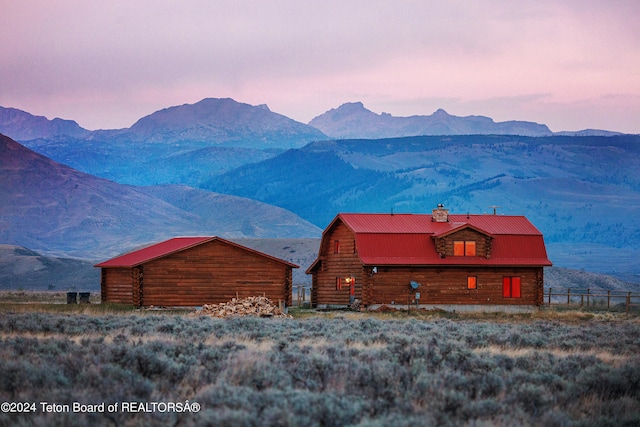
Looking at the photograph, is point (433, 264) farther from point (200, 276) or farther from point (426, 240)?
point (200, 276)

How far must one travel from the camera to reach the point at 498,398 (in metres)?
15.8

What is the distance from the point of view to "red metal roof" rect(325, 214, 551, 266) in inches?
1918

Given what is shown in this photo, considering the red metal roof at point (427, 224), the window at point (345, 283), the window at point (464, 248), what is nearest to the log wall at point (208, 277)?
the window at point (345, 283)

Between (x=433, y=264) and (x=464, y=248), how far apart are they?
105 inches

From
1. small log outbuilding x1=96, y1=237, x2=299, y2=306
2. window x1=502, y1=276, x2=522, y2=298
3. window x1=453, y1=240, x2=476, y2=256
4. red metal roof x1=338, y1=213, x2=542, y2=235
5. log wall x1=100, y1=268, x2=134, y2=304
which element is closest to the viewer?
small log outbuilding x1=96, y1=237, x2=299, y2=306

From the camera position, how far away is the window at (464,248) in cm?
4981

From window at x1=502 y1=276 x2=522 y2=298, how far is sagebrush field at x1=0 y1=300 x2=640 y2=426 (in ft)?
83.2

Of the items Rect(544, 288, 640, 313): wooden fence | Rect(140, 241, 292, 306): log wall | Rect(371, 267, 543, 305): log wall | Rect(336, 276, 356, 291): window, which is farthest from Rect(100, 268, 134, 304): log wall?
Rect(544, 288, 640, 313): wooden fence

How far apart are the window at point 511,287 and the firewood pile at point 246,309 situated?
1539 centimetres

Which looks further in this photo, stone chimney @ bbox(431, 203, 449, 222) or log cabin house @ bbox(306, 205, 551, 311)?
stone chimney @ bbox(431, 203, 449, 222)

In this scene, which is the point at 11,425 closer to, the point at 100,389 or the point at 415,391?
the point at 100,389

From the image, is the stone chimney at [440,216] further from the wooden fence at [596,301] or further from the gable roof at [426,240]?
the wooden fence at [596,301]

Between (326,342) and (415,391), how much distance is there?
7610mm

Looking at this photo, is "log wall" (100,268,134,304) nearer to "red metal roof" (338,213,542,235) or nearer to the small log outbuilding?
the small log outbuilding
